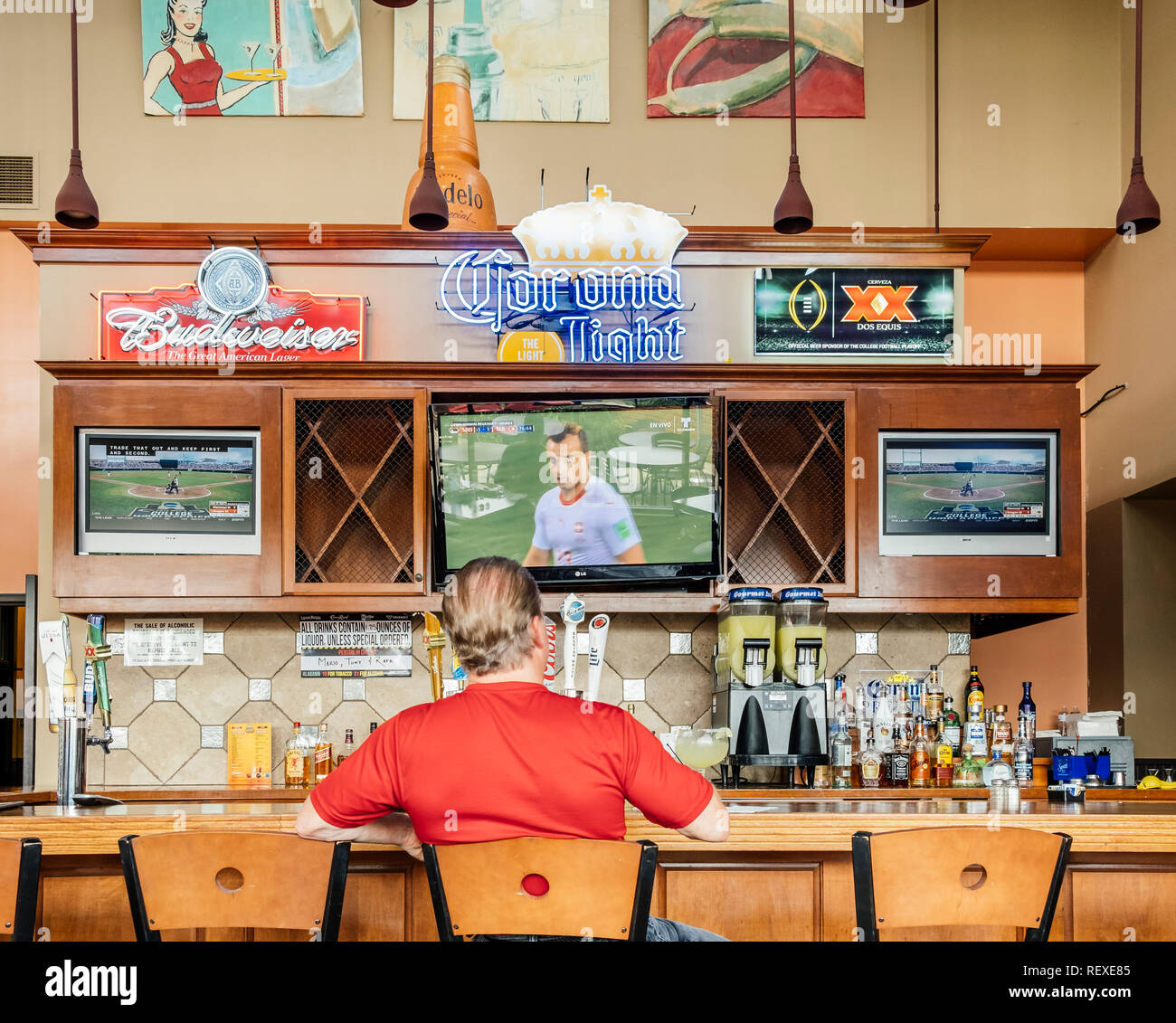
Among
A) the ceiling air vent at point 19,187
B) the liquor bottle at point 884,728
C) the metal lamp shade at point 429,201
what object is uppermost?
the ceiling air vent at point 19,187

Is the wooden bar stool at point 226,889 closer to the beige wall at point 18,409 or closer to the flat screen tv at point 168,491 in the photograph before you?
the flat screen tv at point 168,491

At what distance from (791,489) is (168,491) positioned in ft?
7.41

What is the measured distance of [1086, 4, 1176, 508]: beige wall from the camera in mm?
5273

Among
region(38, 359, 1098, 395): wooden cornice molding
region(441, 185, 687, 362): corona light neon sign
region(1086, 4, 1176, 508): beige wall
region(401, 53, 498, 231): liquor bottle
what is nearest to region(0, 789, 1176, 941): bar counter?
region(38, 359, 1098, 395): wooden cornice molding

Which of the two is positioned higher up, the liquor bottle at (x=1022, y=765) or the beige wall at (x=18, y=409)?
the beige wall at (x=18, y=409)

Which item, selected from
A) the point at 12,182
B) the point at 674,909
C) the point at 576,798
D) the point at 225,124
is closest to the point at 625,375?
the point at 674,909

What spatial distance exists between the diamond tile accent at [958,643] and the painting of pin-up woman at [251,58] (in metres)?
3.95

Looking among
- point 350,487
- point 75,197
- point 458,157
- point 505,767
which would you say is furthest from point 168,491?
point 505,767

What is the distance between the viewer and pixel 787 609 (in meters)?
3.77

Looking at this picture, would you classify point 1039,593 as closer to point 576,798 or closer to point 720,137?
point 576,798

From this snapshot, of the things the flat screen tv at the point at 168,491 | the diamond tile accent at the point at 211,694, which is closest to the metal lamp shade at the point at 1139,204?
the flat screen tv at the point at 168,491

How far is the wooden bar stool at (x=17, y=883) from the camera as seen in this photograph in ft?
6.21

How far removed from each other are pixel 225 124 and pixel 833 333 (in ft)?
11.3

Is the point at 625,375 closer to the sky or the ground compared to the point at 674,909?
closer to the sky
